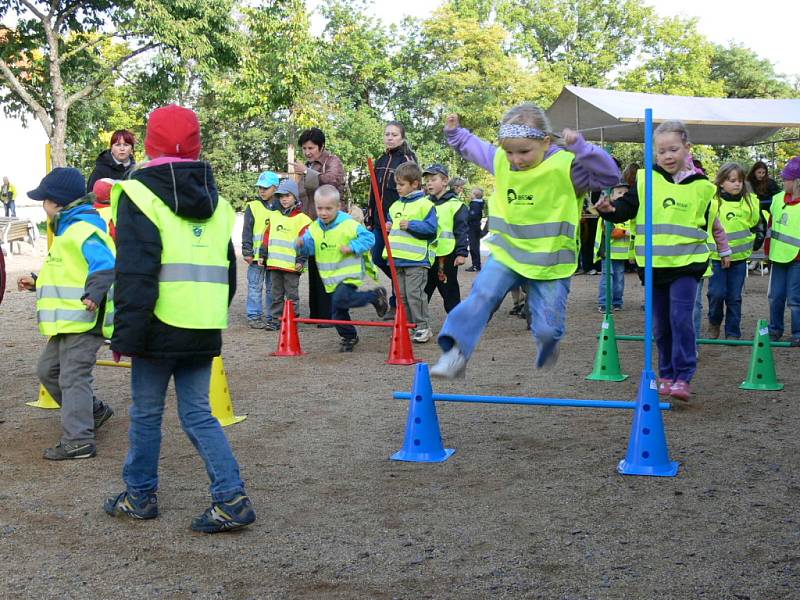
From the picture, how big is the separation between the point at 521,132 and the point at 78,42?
2484 centimetres

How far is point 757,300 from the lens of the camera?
14.2m

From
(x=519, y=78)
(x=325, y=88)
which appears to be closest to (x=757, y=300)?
(x=325, y=88)

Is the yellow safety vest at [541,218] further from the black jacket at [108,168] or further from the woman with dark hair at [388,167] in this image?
the woman with dark hair at [388,167]

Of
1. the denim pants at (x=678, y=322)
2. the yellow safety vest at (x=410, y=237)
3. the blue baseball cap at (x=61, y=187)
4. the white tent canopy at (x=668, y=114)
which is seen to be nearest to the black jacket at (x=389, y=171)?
the yellow safety vest at (x=410, y=237)

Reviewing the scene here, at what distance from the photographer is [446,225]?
10742 millimetres

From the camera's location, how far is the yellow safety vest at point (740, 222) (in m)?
10.3

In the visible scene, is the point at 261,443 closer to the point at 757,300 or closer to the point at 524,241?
the point at 524,241

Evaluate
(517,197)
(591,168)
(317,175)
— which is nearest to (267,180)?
(317,175)

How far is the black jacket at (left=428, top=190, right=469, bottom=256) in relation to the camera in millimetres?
10547

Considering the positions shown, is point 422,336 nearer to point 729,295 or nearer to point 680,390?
point 729,295

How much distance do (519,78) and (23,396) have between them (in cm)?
4624

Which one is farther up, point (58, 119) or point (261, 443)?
point (58, 119)

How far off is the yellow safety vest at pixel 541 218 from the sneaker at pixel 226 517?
1824mm

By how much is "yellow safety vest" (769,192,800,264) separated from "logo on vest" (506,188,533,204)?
5.67m
